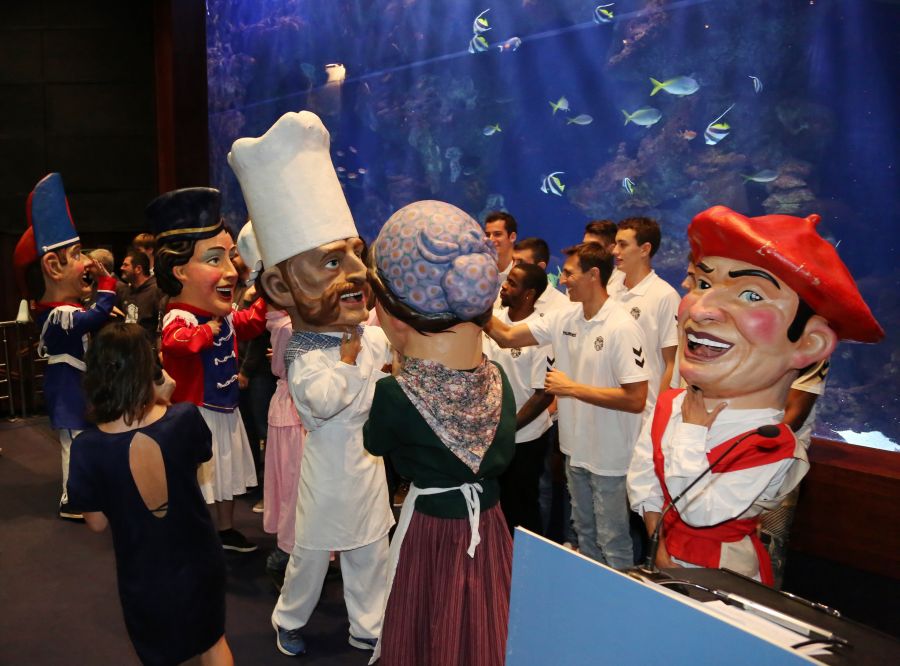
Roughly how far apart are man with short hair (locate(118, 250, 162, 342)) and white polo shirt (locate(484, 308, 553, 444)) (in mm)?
3073

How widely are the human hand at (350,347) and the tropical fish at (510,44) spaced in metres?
4.36

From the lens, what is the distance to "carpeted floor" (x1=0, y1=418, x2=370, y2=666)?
122 inches

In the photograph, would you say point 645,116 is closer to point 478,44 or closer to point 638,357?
point 478,44

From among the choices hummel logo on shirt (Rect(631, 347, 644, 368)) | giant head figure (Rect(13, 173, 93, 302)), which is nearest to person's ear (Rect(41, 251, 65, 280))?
giant head figure (Rect(13, 173, 93, 302))

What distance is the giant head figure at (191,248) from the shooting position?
3.62 m

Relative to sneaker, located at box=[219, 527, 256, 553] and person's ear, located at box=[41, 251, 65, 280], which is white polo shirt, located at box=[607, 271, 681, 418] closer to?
sneaker, located at box=[219, 527, 256, 553]

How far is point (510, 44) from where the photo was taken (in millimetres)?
6496

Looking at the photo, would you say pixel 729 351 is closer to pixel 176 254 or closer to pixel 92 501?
pixel 92 501

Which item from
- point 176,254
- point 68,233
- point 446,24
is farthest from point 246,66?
point 176,254

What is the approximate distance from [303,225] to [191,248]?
1.12 m

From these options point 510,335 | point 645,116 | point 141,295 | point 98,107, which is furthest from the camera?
point 98,107

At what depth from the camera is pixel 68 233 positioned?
4512 millimetres

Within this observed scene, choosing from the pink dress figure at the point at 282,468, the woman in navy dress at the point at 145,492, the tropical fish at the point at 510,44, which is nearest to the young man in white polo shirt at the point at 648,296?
the pink dress figure at the point at 282,468

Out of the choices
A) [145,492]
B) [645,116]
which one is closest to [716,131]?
[645,116]
